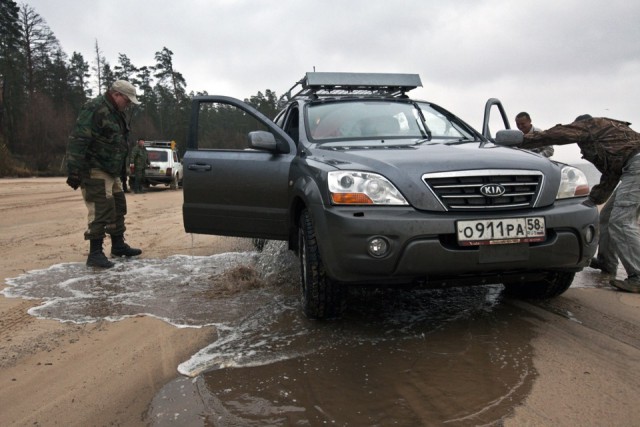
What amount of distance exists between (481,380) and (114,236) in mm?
4899

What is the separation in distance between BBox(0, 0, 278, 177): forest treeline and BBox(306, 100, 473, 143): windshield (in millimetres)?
33996

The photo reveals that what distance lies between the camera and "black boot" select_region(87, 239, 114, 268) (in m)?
5.47

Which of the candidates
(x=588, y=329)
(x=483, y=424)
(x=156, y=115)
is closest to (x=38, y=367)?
(x=483, y=424)

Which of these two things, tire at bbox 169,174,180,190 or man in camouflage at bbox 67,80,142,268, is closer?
man in camouflage at bbox 67,80,142,268

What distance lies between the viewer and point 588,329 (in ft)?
10.5

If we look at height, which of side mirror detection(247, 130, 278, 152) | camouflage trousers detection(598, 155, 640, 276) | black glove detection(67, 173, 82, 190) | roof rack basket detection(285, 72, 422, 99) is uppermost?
→ roof rack basket detection(285, 72, 422, 99)

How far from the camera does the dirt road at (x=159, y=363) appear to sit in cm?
223

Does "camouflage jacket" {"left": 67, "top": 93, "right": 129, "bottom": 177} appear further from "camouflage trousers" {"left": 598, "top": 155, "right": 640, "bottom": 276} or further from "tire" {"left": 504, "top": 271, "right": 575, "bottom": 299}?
"camouflage trousers" {"left": 598, "top": 155, "right": 640, "bottom": 276}

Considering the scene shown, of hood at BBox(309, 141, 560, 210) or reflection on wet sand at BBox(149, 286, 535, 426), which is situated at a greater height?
hood at BBox(309, 141, 560, 210)

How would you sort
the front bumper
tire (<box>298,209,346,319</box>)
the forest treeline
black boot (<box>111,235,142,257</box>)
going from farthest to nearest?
the forest treeline, black boot (<box>111,235,142,257</box>), tire (<box>298,209,346,319</box>), the front bumper

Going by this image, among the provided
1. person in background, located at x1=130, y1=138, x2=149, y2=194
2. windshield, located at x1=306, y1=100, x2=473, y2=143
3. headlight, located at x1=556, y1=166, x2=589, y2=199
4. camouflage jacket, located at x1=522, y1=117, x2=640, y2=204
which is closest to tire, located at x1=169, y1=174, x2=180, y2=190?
person in background, located at x1=130, y1=138, x2=149, y2=194

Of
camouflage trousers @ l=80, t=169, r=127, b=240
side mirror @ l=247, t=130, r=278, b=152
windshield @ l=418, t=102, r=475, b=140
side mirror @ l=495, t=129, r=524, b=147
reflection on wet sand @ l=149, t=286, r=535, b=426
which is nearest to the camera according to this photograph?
reflection on wet sand @ l=149, t=286, r=535, b=426

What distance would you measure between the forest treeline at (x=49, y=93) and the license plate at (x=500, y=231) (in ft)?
117

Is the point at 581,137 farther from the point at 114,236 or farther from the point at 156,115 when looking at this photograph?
the point at 156,115
